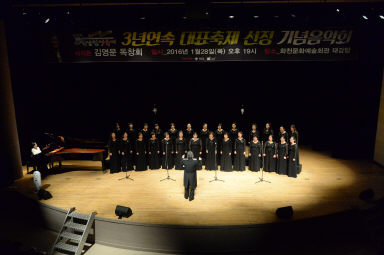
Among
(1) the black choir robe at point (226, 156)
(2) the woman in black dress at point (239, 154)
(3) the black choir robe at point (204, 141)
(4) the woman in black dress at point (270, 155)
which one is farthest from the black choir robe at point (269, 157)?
(3) the black choir robe at point (204, 141)

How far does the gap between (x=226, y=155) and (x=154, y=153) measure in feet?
7.43

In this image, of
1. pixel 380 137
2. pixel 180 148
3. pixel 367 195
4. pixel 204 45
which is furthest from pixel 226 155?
pixel 380 137

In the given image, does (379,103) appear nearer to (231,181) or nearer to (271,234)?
(231,181)

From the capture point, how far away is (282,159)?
9.26 m

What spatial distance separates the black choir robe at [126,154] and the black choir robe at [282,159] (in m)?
4.52

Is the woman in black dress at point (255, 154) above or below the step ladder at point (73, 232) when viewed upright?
above

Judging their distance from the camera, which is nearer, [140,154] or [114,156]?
[114,156]

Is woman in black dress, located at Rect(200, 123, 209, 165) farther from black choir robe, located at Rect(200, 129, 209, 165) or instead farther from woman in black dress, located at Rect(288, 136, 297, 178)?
woman in black dress, located at Rect(288, 136, 297, 178)

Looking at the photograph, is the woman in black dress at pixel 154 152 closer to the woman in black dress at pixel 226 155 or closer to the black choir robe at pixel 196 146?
the black choir robe at pixel 196 146

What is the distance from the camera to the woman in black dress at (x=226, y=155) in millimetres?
9523

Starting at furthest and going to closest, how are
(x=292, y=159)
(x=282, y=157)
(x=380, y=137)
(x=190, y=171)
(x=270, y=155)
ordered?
(x=380, y=137) → (x=270, y=155) → (x=282, y=157) → (x=292, y=159) → (x=190, y=171)

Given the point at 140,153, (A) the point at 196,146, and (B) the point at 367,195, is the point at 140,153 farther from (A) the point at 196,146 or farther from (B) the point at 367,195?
(B) the point at 367,195

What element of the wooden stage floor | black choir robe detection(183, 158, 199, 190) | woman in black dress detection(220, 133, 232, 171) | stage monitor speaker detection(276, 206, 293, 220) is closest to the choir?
woman in black dress detection(220, 133, 232, 171)

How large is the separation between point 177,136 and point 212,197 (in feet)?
9.60
